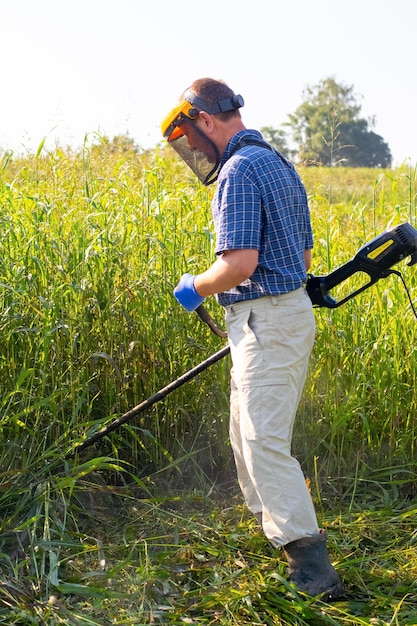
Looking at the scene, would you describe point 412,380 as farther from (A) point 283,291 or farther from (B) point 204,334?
(A) point 283,291

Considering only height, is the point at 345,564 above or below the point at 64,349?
below

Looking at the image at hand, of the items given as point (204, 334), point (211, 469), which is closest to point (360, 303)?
point (204, 334)

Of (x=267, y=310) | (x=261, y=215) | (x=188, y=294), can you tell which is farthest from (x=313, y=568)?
(x=261, y=215)

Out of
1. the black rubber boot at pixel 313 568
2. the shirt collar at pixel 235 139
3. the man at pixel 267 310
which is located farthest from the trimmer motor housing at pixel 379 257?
the black rubber boot at pixel 313 568

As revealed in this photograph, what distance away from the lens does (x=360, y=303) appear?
3688 mm

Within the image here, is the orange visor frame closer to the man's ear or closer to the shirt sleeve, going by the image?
the man's ear

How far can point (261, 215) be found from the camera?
2584 millimetres

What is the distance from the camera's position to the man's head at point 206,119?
2.66 m

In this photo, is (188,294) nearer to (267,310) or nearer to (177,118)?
(267,310)

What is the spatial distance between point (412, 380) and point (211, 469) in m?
0.96

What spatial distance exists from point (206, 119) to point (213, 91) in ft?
0.31

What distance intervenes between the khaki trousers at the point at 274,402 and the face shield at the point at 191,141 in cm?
49

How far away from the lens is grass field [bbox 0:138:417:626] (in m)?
2.88

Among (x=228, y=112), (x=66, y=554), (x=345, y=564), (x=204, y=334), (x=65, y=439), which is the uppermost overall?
(x=228, y=112)
